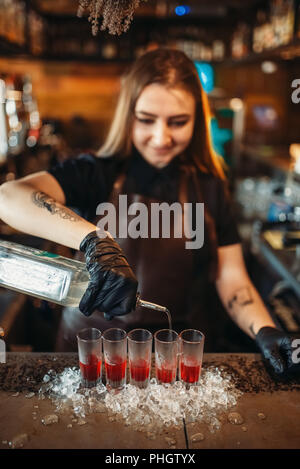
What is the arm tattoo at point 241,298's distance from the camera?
4.81ft

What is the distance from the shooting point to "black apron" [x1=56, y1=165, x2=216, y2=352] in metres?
1.49

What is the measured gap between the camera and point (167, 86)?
146cm

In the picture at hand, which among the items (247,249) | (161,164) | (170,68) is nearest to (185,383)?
(161,164)

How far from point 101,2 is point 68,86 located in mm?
A: 5203

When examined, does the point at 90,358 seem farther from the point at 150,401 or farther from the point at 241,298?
the point at 241,298

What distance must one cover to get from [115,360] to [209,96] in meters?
4.57

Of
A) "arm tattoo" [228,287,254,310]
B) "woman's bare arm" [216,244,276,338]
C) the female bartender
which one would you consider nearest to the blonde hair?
the female bartender

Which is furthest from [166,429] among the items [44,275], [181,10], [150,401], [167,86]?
[181,10]

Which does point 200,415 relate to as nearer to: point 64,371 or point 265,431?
point 265,431

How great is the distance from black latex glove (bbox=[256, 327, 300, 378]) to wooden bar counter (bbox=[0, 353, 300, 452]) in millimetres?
30

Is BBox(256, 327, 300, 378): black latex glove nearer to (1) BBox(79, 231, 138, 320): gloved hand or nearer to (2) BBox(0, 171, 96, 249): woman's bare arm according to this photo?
(1) BBox(79, 231, 138, 320): gloved hand

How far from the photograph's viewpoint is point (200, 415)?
96cm

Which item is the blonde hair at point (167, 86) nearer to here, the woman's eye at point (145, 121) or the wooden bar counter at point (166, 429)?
the woman's eye at point (145, 121)

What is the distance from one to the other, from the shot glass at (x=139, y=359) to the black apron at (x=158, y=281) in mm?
429
